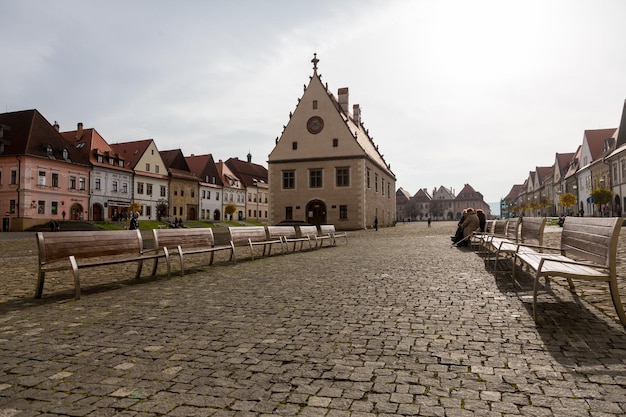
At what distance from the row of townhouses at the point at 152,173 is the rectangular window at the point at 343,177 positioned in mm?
94

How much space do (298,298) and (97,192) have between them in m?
52.7

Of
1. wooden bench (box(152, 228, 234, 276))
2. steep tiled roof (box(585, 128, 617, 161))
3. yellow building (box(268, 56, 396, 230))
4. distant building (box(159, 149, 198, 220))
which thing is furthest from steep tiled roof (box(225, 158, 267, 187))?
wooden bench (box(152, 228, 234, 276))

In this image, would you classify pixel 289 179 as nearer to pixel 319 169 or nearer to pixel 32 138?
pixel 319 169

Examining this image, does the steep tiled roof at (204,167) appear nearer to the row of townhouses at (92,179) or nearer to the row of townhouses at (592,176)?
the row of townhouses at (92,179)

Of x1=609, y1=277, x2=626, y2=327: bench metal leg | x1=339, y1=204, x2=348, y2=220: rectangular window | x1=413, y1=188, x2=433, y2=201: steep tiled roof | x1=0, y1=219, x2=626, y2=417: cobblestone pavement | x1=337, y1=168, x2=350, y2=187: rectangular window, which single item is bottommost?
x1=0, y1=219, x2=626, y2=417: cobblestone pavement

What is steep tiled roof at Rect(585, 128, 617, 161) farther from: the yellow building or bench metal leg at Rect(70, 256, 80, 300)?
bench metal leg at Rect(70, 256, 80, 300)

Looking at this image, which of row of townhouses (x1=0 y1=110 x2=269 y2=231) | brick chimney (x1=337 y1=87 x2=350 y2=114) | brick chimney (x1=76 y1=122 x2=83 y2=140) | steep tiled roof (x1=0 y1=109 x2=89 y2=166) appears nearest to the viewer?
row of townhouses (x1=0 y1=110 x2=269 y2=231)

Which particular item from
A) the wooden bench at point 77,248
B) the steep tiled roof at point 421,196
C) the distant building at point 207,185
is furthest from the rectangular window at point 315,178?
the steep tiled roof at point 421,196

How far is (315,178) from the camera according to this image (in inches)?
1668

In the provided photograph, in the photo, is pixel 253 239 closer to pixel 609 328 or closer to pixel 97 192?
pixel 609 328

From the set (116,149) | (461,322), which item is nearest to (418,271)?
(461,322)

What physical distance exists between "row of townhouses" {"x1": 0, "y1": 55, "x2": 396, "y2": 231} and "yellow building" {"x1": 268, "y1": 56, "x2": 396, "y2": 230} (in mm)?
95

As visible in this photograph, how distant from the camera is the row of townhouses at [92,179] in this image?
44219 millimetres

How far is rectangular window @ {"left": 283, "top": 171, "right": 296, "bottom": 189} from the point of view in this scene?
43.1 m
